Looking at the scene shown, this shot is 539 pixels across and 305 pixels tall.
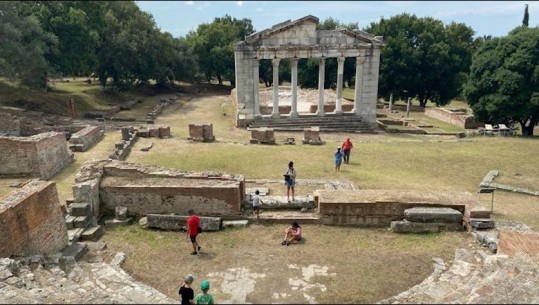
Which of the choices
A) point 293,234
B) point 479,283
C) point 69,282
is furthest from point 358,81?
point 69,282

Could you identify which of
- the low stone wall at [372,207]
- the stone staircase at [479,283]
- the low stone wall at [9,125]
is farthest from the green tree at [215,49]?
the stone staircase at [479,283]

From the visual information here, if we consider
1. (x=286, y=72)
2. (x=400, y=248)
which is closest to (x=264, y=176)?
(x=400, y=248)

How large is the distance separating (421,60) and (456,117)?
10283 mm

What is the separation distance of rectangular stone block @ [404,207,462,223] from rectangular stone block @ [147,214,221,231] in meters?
6.12

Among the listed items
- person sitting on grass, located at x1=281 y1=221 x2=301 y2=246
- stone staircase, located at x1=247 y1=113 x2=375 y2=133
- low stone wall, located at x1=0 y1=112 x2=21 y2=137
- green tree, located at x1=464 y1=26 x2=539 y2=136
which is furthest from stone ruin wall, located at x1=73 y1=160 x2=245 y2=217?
green tree, located at x1=464 y1=26 x2=539 y2=136

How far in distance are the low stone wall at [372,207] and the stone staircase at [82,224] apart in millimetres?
7141

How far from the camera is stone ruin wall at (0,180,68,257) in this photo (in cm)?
1035

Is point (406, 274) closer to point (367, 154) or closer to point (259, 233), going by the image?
point (259, 233)

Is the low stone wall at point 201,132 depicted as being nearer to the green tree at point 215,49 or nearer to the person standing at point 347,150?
the person standing at point 347,150

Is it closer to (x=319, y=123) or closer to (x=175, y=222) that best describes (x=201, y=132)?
(x=319, y=123)

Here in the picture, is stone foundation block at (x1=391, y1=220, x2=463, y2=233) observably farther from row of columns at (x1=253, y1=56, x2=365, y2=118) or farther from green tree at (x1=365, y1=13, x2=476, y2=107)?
green tree at (x1=365, y1=13, x2=476, y2=107)

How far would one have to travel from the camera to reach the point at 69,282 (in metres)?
9.72

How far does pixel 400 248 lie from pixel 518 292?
3.98m

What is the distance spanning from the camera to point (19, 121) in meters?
25.4
